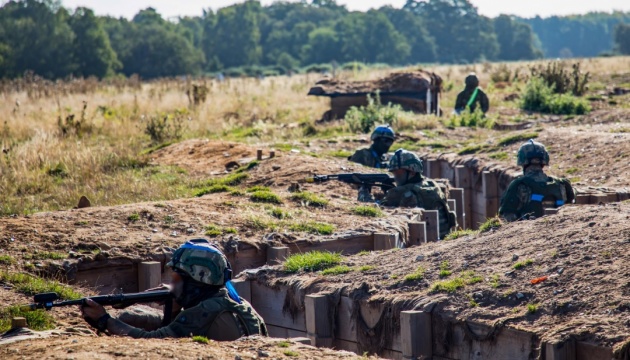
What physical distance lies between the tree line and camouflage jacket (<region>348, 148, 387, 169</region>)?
3886 cm

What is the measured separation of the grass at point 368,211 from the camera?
38.3ft

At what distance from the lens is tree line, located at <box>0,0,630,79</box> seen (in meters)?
57.9

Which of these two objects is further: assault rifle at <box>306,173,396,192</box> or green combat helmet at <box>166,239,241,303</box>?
assault rifle at <box>306,173,396,192</box>

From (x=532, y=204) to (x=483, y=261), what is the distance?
2765mm

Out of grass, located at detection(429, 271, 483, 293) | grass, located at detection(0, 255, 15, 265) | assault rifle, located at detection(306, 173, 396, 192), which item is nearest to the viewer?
grass, located at detection(429, 271, 483, 293)

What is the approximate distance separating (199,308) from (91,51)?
5371 centimetres

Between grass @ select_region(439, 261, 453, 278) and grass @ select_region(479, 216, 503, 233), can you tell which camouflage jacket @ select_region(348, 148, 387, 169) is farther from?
grass @ select_region(439, 261, 453, 278)

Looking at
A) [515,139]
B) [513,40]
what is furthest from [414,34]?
[515,139]

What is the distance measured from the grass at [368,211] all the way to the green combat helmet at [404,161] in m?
0.51

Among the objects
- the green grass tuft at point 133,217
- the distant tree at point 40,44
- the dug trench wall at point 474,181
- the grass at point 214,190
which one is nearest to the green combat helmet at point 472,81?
the dug trench wall at point 474,181

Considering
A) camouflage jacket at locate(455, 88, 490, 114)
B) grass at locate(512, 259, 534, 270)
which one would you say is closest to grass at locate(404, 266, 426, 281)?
grass at locate(512, 259, 534, 270)

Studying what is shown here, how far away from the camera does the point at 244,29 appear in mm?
90062

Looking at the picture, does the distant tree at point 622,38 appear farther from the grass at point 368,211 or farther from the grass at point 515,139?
the grass at point 368,211

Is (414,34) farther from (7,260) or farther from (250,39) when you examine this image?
(7,260)
